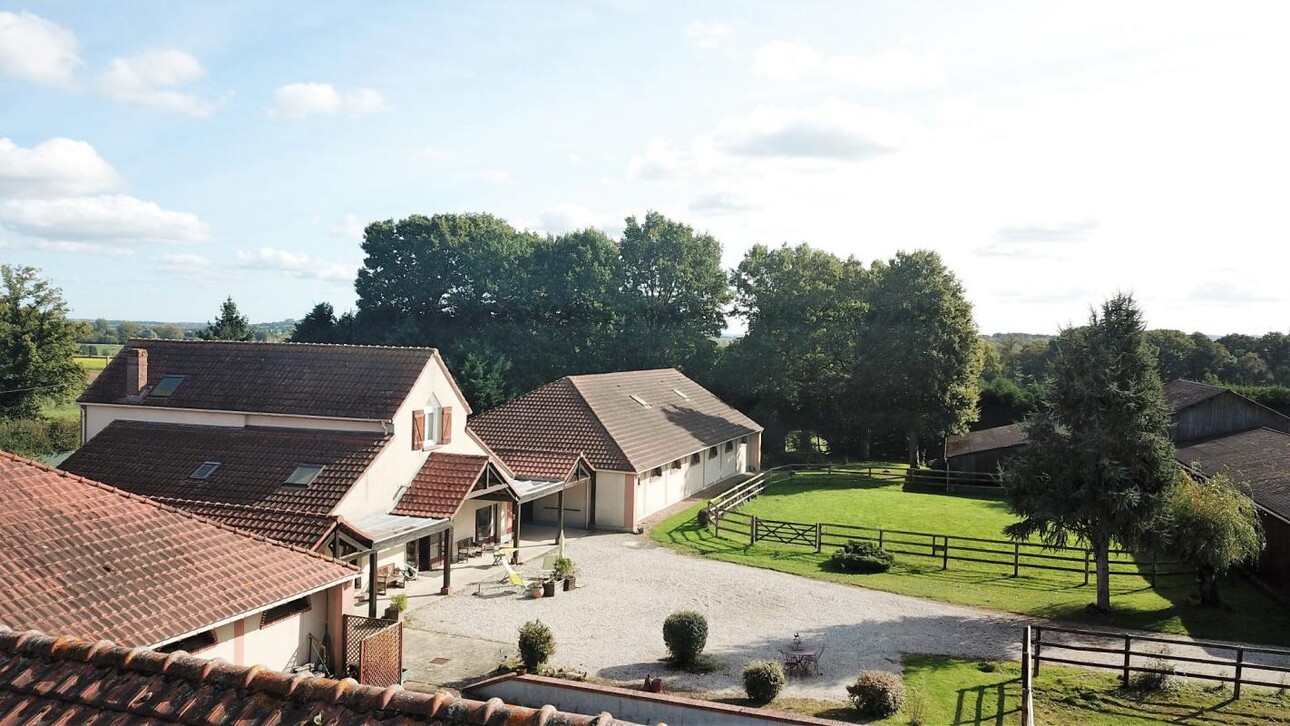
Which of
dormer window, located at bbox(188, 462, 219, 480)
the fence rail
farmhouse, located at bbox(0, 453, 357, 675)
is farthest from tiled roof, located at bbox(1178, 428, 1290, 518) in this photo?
dormer window, located at bbox(188, 462, 219, 480)

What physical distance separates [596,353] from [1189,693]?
150 ft

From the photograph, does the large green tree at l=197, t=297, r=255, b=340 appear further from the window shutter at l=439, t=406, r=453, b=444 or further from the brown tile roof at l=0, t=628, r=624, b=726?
the brown tile roof at l=0, t=628, r=624, b=726

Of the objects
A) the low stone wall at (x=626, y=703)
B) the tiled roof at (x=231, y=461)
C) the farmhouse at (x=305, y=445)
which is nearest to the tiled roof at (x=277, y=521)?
the farmhouse at (x=305, y=445)

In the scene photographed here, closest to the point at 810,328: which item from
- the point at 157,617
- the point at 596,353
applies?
the point at 596,353

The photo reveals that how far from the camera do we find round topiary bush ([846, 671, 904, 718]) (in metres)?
15.7

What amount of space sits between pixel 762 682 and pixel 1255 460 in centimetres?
2360

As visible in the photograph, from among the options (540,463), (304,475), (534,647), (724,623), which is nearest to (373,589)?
(534,647)

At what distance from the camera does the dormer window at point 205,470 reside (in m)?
24.3

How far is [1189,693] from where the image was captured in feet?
55.0

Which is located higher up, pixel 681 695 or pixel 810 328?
pixel 810 328

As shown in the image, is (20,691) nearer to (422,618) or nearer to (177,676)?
(177,676)

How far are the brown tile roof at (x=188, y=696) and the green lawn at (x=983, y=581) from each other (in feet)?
68.8

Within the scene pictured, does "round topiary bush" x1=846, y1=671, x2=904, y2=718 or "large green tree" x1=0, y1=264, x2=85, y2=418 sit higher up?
"large green tree" x1=0, y1=264, x2=85, y2=418

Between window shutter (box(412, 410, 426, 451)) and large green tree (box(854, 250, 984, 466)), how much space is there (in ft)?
104
